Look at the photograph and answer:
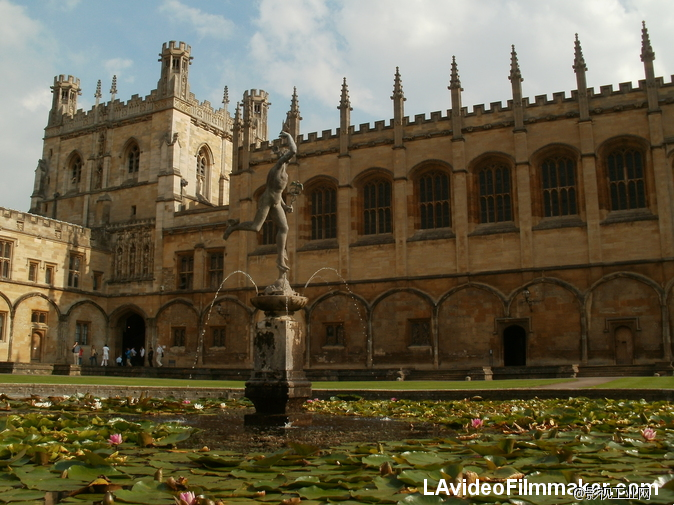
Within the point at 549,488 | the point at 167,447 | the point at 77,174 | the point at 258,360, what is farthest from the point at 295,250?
the point at 549,488

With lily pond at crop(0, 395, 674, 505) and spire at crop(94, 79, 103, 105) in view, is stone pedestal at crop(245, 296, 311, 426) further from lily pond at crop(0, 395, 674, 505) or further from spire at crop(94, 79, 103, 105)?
spire at crop(94, 79, 103, 105)

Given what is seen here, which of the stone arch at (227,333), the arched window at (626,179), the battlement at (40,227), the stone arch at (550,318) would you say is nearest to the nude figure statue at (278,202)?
the stone arch at (550,318)

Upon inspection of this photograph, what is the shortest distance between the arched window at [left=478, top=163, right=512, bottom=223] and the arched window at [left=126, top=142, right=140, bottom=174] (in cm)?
2120

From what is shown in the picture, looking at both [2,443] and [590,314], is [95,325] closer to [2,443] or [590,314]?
[590,314]

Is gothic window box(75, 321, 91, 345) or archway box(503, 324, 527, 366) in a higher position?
gothic window box(75, 321, 91, 345)

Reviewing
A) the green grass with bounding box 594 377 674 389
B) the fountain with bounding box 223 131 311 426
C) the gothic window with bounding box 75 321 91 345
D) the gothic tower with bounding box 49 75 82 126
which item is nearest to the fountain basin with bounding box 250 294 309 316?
the fountain with bounding box 223 131 311 426

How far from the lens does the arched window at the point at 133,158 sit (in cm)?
3984

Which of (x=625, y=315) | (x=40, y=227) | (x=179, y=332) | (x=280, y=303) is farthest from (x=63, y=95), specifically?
(x=280, y=303)

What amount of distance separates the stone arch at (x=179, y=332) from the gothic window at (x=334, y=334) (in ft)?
23.1

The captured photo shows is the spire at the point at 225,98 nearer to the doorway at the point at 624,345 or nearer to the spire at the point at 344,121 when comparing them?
the spire at the point at 344,121

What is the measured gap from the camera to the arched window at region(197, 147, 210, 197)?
40344 millimetres

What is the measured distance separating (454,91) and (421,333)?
11054 millimetres

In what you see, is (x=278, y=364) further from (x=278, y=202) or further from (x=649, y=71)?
(x=649, y=71)

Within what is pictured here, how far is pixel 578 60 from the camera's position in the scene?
28.3m
